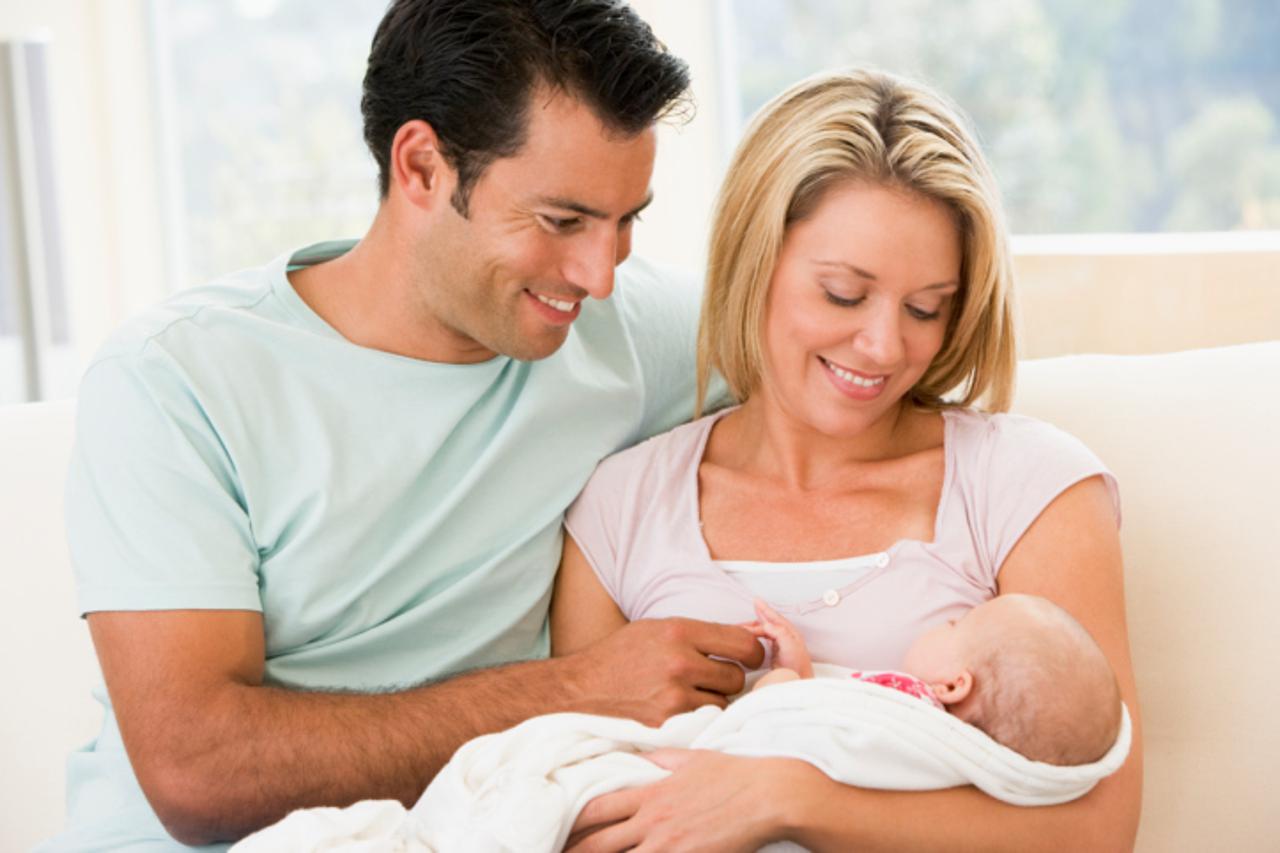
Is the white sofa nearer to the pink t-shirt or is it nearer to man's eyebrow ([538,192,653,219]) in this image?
the pink t-shirt

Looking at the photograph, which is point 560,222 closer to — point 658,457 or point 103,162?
point 658,457

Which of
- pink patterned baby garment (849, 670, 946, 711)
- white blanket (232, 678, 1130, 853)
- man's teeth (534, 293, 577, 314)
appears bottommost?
white blanket (232, 678, 1130, 853)

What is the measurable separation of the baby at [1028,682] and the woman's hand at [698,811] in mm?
136

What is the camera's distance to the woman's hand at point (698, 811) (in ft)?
5.19

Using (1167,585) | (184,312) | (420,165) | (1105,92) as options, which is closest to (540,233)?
(420,165)

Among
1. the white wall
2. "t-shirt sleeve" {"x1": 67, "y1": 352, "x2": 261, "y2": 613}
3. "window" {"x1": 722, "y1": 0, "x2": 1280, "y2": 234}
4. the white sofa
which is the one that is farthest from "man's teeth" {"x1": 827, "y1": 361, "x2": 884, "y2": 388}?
the white wall

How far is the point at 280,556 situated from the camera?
5.99ft

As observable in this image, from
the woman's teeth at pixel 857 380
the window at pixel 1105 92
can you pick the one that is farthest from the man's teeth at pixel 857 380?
the window at pixel 1105 92

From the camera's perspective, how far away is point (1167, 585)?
2.00 metres

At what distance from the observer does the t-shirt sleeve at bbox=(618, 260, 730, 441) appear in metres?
2.18

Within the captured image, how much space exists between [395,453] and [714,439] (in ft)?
1.55

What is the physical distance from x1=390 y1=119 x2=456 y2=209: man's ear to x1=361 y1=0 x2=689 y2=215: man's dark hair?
0.02 metres

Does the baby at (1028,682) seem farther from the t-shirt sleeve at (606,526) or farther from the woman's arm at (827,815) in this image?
the t-shirt sleeve at (606,526)

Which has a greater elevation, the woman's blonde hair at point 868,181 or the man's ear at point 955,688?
the woman's blonde hair at point 868,181
